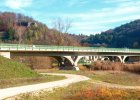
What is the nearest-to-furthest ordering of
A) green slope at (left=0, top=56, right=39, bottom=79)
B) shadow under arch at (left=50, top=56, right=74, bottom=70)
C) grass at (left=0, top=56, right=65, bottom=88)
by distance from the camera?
grass at (left=0, top=56, right=65, bottom=88) < green slope at (left=0, top=56, right=39, bottom=79) < shadow under arch at (left=50, top=56, right=74, bottom=70)

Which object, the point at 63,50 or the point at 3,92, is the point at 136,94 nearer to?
the point at 3,92

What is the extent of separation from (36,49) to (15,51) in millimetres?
5425

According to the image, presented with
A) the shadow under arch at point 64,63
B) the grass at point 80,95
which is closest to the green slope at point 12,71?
the grass at point 80,95

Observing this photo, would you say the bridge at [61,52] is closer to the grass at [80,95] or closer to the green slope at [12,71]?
the green slope at [12,71]

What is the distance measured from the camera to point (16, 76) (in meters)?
34.6

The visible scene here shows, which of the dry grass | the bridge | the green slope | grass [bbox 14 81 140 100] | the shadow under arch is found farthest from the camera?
the shadow under arch

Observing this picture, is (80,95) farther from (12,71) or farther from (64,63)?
(64,63)

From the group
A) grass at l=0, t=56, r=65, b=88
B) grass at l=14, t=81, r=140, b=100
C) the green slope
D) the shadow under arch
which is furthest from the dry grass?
grass at l=14, t=81, r=140, b=100

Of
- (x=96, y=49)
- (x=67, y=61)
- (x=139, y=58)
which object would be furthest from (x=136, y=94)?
(x=139, y=58)

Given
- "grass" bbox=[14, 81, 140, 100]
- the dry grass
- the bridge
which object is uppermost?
the bridge

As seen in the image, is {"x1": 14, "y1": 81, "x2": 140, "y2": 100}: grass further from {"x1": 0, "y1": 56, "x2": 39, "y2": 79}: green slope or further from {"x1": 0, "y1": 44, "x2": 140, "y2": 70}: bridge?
{"x1": 0, "y1": 44, "x2": 140, "y2": 70}: bridge

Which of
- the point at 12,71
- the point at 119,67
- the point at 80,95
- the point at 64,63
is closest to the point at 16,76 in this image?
the point at 12,71

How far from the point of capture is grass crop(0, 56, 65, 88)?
30547 millimetres

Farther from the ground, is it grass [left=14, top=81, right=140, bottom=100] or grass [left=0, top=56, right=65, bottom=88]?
grass [left=0, top=56, right=65, bottom=88]
